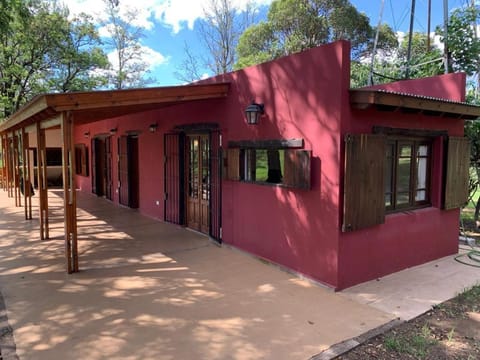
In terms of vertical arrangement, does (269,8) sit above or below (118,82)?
above

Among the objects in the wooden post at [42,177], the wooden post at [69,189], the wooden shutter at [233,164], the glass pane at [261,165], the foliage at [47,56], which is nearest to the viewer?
the wooden post at [69,189]

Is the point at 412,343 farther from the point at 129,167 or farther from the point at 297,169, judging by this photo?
the point at 129,167

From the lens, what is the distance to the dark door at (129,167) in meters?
9.38

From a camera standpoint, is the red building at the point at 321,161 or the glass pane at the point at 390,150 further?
the glass pane at the point at 390,150

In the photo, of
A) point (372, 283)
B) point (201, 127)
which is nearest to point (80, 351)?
point (372, 283)

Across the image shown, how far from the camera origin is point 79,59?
16234mm

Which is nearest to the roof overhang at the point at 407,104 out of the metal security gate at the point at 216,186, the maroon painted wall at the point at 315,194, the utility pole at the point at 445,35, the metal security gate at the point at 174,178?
the maroon painted wall at the point at 315,194

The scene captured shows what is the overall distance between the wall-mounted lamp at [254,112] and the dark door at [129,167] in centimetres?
513

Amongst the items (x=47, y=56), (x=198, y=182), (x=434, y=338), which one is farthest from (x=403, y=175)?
(x=47, y=56)

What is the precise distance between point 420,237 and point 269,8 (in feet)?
55.6

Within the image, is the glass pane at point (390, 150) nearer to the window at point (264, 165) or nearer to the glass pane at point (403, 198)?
the glass pane at point (403, 198)

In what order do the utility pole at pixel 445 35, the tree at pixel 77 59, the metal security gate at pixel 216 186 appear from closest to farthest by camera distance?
the metal security gate at pixel 216 186 → the utility pole at pixel 445 35 → the tree at pixel 77 59

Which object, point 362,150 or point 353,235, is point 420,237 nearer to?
point 353,235

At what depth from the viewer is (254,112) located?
483 centimetres
